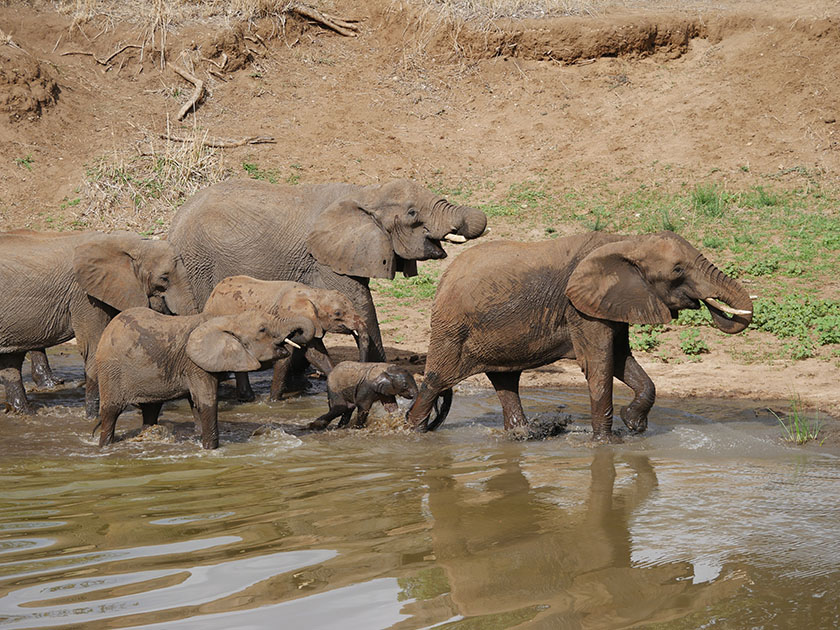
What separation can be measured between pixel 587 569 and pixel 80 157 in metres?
17.1

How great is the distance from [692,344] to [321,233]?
14.1 ft

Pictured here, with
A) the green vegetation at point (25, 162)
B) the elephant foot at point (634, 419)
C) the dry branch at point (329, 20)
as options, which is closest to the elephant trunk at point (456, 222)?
the elephant foot at point (634, 419)

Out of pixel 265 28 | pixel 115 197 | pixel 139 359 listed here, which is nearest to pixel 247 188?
pixel 139 359

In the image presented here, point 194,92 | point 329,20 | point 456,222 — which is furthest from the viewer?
point 329,20

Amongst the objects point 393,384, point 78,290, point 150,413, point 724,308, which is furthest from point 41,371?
point 724,308

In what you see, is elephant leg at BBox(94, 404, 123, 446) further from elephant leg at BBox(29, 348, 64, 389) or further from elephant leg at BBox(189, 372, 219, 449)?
elephant leg at BBox(29, 348, 64, 389)

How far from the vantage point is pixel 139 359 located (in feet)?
28.9

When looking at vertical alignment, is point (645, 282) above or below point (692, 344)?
above

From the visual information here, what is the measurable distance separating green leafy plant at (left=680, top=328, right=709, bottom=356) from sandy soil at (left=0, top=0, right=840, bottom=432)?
4939 millimetres

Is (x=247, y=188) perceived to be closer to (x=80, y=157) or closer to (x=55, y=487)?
(x=55, y=487)

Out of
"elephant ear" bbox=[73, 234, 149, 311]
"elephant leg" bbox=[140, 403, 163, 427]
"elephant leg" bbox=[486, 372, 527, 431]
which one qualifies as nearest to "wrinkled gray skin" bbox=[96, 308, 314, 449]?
"elephant leg" bbox=[140, 403, 163, 427]

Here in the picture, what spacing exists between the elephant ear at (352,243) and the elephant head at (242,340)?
2.28m

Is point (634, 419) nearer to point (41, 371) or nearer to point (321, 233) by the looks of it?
point (321, 233)

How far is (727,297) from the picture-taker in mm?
8242
